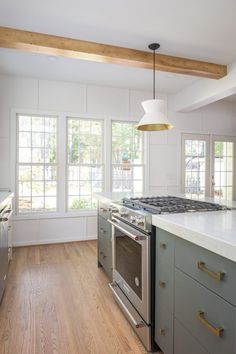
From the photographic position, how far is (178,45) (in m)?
3.03

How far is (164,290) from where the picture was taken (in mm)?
1557

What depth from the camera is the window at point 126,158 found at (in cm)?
471

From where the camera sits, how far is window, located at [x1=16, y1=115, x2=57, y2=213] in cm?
414

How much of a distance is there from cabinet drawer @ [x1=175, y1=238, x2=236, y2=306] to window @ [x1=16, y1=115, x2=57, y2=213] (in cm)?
329

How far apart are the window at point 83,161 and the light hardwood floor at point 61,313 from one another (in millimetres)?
1378

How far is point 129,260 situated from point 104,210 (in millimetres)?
876

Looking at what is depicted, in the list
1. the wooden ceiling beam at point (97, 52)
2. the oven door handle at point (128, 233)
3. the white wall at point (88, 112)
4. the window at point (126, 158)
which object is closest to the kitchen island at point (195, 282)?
the oven door handle at point (128, 233)

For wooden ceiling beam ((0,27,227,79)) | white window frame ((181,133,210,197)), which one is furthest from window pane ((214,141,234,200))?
wooden ceiling beam ((0,27,227,79))

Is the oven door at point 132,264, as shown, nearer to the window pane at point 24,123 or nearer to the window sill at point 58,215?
the window sill at point 58,215

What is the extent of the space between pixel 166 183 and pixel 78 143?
1.97 meters

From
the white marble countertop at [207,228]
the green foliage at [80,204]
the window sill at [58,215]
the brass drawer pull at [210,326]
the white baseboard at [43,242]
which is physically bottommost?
the white baseboard at [43,242]

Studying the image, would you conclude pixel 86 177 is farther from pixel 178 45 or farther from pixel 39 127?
pixel 178 45

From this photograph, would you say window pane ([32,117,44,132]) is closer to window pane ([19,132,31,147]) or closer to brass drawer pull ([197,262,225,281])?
window pane ([19,132,31,147])

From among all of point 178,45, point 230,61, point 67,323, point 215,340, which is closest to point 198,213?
point 215,340
